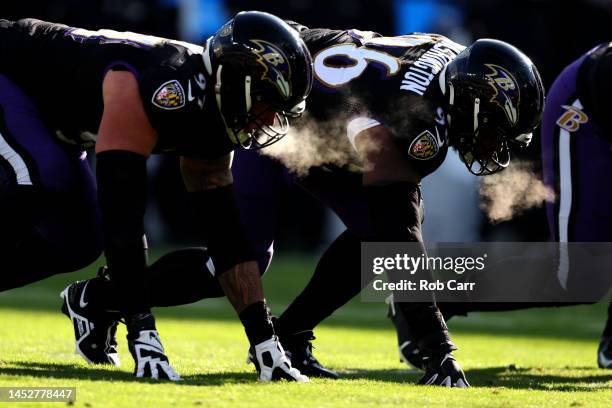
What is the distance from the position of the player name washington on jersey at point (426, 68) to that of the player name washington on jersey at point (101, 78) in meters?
1.04

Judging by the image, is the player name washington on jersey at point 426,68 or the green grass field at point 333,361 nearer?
the green grass field at point 333,361

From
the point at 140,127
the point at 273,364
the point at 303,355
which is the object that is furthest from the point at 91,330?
the point at 140,127

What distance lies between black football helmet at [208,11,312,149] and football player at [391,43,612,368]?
220 cm

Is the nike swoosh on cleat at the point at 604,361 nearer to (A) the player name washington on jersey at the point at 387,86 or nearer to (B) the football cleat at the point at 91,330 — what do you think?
(A) the player name washington on jersey at the point at 387,86

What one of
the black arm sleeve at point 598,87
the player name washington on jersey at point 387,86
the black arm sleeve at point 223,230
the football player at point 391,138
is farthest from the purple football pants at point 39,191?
the black arm sleeve at point 598,87

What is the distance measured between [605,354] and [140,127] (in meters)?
3.85

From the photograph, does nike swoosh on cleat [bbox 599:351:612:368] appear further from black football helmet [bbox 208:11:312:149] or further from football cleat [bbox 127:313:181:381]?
football cleat [bbox 127:313:181:381]

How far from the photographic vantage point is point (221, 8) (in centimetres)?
1762

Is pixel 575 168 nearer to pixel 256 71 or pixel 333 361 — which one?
pixel 333 361

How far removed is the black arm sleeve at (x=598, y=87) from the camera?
692 centimetres

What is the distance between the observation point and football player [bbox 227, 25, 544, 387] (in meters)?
5.99

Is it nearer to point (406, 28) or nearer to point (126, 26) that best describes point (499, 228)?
point (406, 28)

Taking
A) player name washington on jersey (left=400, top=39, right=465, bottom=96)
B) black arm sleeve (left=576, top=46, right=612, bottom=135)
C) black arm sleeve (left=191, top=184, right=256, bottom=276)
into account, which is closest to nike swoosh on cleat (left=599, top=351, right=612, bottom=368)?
black arm sleeve (left=576, top=46, right=612, bottom=135)

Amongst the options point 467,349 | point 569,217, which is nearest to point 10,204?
point 569,217
